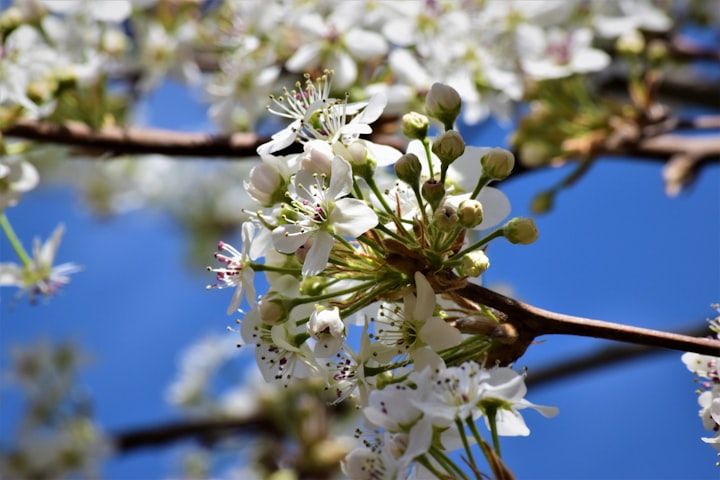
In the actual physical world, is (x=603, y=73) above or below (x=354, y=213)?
below

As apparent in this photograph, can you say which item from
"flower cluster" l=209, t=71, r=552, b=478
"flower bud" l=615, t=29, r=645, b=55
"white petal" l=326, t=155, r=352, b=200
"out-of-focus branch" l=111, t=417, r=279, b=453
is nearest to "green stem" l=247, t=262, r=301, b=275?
"flower cluster" l=209, t=71, r=552, b=478

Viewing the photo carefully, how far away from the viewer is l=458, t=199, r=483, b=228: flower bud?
3.27ft

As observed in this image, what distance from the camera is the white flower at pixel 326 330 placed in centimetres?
102

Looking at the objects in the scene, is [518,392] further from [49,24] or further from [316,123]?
[49,24]

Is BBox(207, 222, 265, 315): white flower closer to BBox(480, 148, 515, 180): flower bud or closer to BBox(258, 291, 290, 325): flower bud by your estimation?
BBox(258, 291, 290, 325): flower bud

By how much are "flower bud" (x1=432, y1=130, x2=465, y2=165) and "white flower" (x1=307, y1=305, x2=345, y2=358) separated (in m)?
0.23

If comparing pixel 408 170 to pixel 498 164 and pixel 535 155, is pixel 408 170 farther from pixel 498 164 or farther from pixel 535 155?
pixel 535 155

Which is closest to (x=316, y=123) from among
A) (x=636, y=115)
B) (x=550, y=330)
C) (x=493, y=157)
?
(x=493, y=157)

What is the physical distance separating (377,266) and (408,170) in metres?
0.12

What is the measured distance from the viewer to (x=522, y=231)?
1.06 m

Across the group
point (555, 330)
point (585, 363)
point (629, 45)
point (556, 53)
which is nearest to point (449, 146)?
point (555, 330)

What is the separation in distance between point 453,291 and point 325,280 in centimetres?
18

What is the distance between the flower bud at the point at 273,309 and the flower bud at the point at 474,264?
0.23 meters

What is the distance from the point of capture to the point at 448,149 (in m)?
1.05
